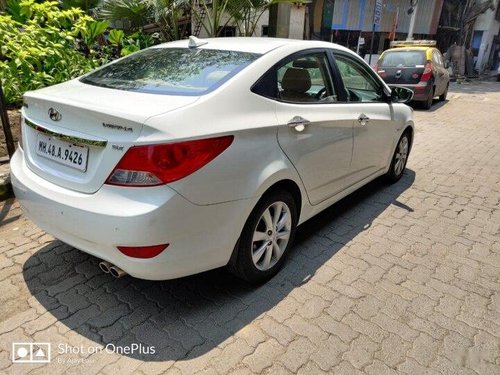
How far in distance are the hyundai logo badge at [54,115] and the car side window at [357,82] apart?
2.29 m

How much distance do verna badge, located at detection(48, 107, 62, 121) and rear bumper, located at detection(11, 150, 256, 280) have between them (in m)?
0.39

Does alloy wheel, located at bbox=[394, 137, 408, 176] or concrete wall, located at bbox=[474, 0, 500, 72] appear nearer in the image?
alloy wheel, located at bbox=[394, 137, 408, 176]

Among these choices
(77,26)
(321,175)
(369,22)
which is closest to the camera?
(321,175)

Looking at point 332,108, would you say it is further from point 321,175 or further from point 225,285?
point 225,285

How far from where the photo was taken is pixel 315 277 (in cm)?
303

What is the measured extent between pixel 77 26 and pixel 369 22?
1936 centimetres

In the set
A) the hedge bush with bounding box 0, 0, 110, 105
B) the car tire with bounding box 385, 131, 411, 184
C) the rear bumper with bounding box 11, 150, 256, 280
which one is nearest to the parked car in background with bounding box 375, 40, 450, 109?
the car tire with bounding box 385, 131, 411, 184

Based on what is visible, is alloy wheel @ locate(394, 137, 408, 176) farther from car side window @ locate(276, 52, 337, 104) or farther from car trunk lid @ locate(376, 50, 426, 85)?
car trunk lid @ locate(376, 50, 426, 85)

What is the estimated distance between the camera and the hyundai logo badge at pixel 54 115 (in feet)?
7.85

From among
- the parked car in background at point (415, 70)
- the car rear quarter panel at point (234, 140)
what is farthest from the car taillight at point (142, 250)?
the parked car in background at point (415, 70)

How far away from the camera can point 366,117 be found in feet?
12.0

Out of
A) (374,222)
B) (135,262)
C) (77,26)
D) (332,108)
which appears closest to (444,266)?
(374,222)

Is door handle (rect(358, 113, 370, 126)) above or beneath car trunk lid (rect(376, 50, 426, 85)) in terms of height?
above

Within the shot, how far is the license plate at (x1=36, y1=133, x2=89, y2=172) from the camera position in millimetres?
2275
